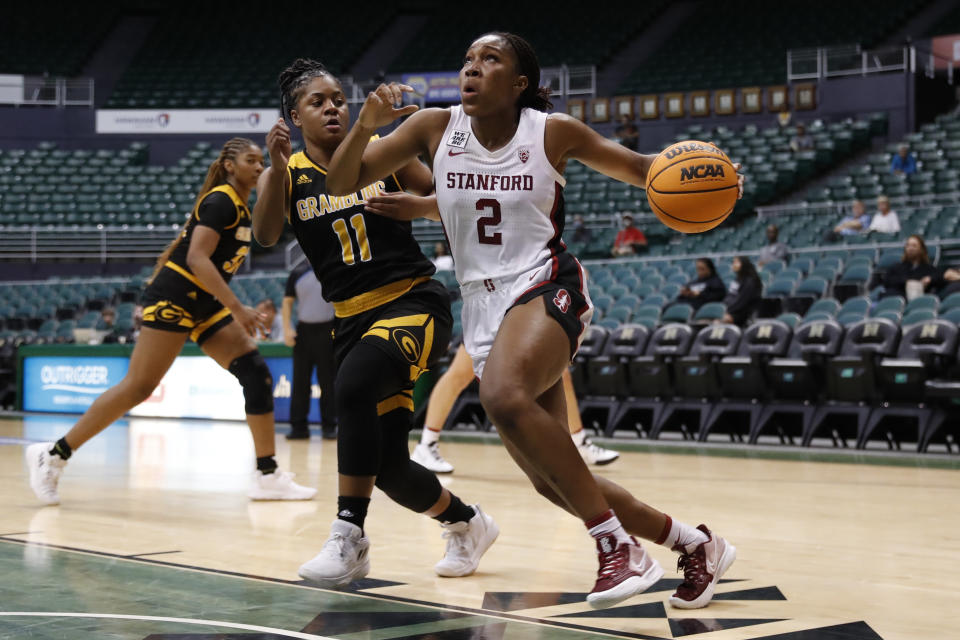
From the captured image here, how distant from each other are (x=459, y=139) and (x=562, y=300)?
0.55m

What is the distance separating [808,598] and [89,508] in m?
3.46

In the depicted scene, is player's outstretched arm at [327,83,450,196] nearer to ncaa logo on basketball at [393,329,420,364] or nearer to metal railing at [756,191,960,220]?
ncaa logo on basketball at [393,329,420,364]

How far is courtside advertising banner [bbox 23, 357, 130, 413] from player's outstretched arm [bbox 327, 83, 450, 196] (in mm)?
10575

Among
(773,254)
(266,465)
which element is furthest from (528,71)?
(773,254)

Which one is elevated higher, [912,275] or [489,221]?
[912,275]

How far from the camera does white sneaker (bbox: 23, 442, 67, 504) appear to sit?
17.8 feet

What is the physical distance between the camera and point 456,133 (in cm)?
320

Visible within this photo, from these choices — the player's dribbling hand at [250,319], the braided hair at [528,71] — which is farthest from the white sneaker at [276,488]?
the braided hair at [528,71]

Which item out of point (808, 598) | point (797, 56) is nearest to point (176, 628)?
point (808, 598)

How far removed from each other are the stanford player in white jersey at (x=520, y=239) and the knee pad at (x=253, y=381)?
2.41 m

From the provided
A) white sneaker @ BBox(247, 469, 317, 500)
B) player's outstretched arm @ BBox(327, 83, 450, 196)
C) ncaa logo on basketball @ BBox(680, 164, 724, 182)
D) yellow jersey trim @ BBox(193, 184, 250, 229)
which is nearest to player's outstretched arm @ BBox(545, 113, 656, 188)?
ncaa logo on basketball @ BBox(680, 164, 724, 182)

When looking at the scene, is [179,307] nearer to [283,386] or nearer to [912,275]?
[283,386]

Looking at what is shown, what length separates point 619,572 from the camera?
2.81 m

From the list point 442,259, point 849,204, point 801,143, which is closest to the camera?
point 849,204
